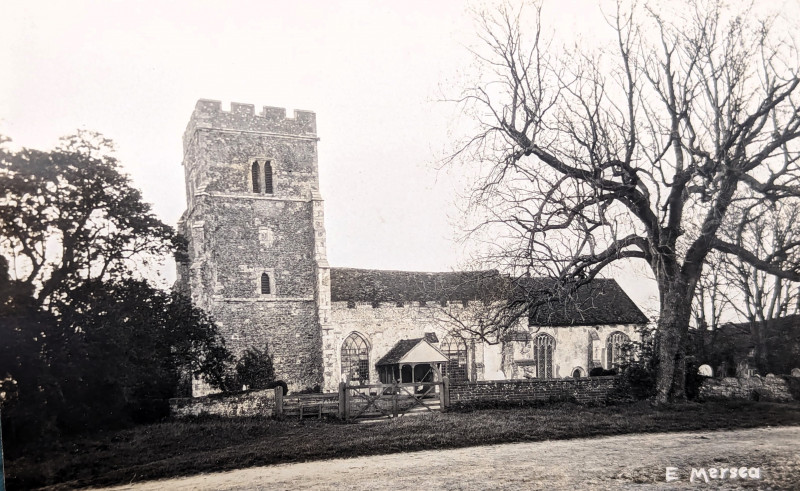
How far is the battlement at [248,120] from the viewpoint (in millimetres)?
22172

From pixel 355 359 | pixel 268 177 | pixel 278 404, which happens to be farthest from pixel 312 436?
pixel 268 177

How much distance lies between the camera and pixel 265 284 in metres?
23.0

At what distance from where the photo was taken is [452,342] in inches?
1003

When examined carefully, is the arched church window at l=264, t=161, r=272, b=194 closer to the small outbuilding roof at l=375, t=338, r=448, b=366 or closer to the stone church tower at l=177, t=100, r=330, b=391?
the stone church tower at l=177, t=100, r=330, b=391

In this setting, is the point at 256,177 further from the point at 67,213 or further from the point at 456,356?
the point at 67,213

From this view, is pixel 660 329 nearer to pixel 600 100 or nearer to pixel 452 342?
pixel 600 100

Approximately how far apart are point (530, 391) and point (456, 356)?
1146 cm

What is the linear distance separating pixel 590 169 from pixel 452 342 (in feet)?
48.9

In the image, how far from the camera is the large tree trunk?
12.3 m

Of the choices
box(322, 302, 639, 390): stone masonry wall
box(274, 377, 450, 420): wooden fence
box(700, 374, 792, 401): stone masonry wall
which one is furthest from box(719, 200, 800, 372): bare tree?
box(322, 302, 639, 390): stone masonry wall

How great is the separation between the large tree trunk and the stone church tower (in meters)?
13.5

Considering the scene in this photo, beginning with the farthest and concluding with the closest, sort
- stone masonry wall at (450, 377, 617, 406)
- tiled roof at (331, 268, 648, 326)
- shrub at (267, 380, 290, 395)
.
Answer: tiled roof at (331, 268, 648, 326), shrub at (267, 380, 290, 395), stone masonry wall at (450, 377, 617, 406)

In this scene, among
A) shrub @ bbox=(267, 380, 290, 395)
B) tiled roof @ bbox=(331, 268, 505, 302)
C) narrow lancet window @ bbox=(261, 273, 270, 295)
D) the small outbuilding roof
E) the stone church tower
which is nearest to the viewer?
shrub @ bbox=(267, 380, 290, 395)

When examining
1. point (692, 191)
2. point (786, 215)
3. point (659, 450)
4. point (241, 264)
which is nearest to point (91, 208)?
point (659, 450)
